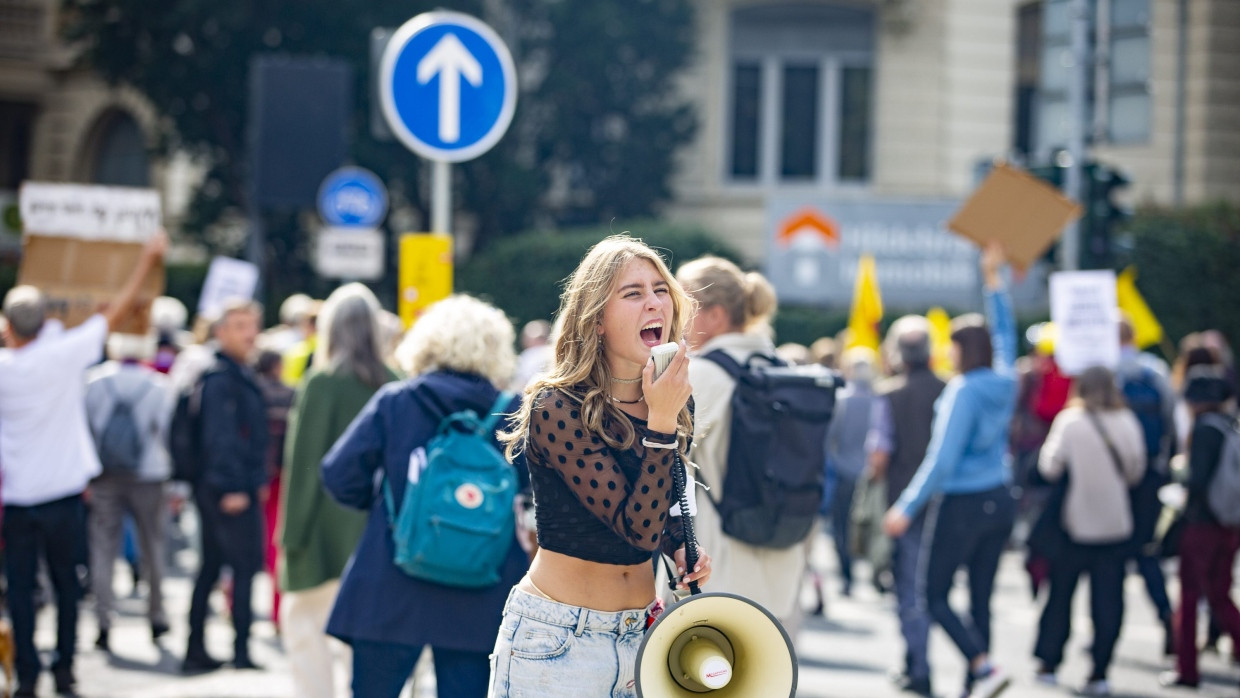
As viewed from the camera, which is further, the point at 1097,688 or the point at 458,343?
the point at 1097,688

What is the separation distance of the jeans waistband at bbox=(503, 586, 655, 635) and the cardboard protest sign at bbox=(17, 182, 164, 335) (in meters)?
5.39

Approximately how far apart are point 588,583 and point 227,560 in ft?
17.1

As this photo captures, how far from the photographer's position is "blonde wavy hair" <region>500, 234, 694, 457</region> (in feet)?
11.3

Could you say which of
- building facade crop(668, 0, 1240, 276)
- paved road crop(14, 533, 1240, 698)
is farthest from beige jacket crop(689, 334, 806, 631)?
building facade crop(668, 0, 1240, 276)

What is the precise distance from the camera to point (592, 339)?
3.51 m

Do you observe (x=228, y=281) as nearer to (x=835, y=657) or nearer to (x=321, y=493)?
(x=835, y=657)

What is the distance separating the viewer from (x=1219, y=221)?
1923cm

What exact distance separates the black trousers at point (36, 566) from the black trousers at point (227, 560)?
822 mm

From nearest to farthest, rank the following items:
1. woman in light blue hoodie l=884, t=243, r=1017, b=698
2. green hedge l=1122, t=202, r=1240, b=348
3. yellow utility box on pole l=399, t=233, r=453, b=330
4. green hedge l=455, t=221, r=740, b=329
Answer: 1. yellow utility box on pole l=399, t=233, r=453, b=330
2. woman in light blue hoodie l=884, t=243, r=1017, b=698
3. green hedge l=1122, t=202, r=1240, b=348
4. green hedge l=455, t=221, r=740, b=329

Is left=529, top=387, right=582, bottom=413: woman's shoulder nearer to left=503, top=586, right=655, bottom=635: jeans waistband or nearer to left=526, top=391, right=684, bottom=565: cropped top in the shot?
left=526, top=391, right=684, bottom=565: cropped top

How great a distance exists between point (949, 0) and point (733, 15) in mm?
3267

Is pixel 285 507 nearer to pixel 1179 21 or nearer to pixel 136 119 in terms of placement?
pixel 1179 21

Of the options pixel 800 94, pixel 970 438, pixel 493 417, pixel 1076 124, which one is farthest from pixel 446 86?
pixel 800 94

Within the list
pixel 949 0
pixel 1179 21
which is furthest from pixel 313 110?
pixel 1179 21
